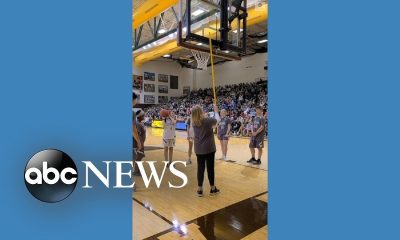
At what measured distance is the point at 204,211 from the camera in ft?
9.53

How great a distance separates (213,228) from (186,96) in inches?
790

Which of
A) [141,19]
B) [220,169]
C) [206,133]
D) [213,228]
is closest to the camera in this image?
[213,228]

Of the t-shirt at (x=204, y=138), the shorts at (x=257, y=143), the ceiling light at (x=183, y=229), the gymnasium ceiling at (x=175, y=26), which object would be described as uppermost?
the gymnasium ceiling at (x=175, y=26)

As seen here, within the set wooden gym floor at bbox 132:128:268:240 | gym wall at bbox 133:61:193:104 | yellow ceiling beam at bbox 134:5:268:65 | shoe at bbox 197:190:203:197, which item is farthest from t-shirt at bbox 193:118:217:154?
gym wall at bbox 133:61:193:104

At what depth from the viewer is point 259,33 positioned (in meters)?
13.6

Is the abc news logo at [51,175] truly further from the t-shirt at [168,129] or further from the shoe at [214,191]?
the t-shirt at [168,129]

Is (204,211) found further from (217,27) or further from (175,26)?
(175,26)

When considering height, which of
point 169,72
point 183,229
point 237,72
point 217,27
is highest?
point 169,72

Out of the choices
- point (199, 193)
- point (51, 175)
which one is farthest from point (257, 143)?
point (51, 175)

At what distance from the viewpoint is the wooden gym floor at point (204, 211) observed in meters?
2.39

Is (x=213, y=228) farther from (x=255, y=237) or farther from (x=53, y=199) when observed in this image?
(x=53, y=199)

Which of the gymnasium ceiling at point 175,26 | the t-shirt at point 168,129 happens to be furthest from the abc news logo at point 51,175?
the gymnasium ceiling at point 175,26

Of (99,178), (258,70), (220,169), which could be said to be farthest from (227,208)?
(258,70)

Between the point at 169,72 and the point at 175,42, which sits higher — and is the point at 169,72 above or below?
above
